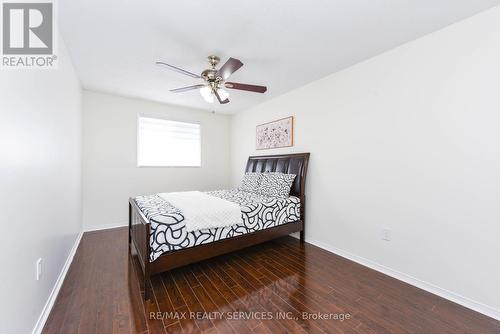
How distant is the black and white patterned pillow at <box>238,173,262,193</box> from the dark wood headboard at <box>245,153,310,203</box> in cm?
23

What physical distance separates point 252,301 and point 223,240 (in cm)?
69

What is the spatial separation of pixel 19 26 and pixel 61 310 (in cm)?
209

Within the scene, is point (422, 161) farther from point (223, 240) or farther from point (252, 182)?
point (252, 182)

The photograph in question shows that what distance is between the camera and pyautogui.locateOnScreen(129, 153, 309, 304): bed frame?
1862 millimetres

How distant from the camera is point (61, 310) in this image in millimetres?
1663

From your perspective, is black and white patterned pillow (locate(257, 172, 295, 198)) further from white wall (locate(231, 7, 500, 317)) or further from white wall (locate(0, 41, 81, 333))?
white wall (locate(0, 41, 81, 333))

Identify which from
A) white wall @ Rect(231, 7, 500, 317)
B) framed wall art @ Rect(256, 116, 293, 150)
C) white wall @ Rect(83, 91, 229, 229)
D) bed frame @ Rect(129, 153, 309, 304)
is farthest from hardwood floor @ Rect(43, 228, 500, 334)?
framed wall art @ Rect(256, 116, 293, 150)

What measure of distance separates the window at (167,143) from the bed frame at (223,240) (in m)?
1.37

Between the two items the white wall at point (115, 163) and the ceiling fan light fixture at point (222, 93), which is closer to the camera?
the ceiling fan light fixture at point (222, 93)

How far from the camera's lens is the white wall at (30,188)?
3.59 ft

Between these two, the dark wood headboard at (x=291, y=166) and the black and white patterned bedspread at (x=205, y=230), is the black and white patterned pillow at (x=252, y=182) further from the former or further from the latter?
the black and white patterned bedspread at (x=205, y=230)

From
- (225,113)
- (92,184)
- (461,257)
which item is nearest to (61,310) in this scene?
(92,184)

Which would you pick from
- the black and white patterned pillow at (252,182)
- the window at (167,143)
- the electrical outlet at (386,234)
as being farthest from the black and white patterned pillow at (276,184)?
the window at (167,143)

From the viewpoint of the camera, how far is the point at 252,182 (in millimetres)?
3693
